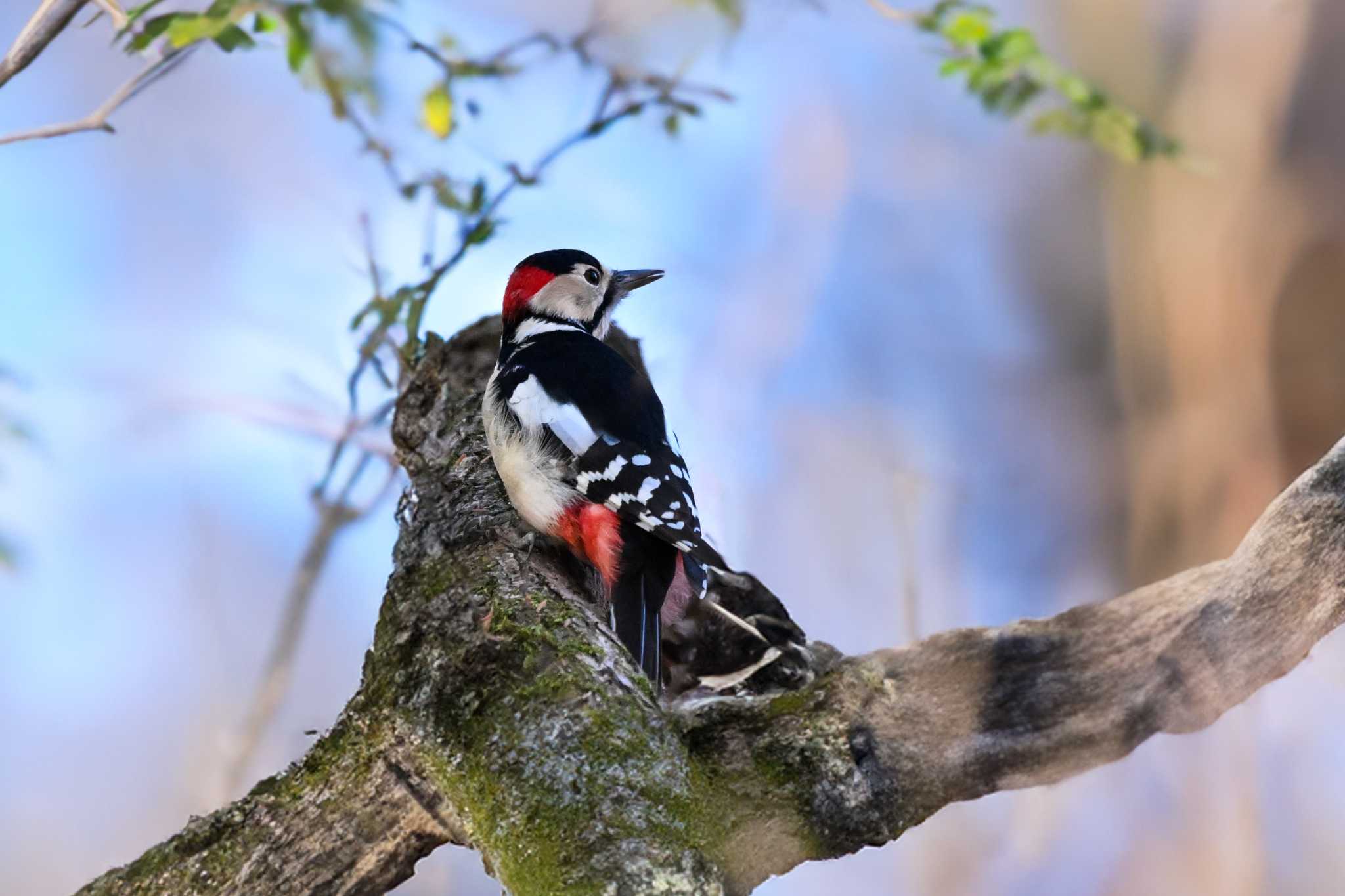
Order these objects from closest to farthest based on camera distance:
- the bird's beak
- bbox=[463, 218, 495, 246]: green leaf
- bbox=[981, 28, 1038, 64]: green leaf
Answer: bbox=[463, 218, 495, 246]: green leaf < bbox=[981, 28, 1038, 64]: green leaf < the bird's beak

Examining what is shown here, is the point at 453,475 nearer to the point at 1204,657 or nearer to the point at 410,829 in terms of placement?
the point at 410,829

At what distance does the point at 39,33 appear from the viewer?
1.68 m

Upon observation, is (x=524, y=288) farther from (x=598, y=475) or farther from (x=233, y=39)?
(x=233, y=39)

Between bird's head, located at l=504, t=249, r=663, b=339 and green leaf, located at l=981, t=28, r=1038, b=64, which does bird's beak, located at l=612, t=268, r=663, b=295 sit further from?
green leaf, located at l=981, t=28, r=1038, b=64

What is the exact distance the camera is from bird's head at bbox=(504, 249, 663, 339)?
251 centimetres

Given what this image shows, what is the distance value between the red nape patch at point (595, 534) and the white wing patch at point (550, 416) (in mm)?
127

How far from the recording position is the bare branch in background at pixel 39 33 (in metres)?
1.66

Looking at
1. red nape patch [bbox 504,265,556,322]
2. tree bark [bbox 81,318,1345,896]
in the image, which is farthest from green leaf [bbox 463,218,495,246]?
tree bark [bbox 81,318,1345,896]

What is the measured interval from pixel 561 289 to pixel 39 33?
109cm

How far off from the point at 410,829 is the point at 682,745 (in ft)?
1.11

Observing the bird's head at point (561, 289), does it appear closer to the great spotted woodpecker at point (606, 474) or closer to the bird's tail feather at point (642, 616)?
the great spotted woodpecker at point (606, 474)

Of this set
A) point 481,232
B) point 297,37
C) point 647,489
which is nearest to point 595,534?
point 647,489

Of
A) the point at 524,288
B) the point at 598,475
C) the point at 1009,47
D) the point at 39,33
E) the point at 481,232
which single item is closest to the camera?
the point at 39,33

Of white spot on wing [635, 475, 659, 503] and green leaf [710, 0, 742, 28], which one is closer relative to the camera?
white spot on wing [635, 475, 659, 503]
